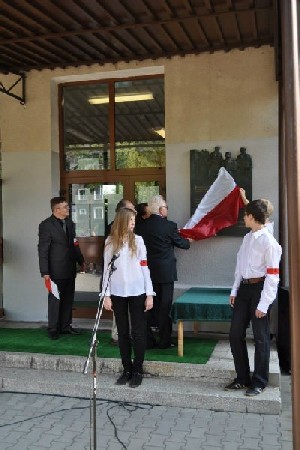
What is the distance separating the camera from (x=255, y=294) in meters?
4.62

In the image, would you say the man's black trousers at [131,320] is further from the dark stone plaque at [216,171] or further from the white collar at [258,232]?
the dark stone plaque at [216,171]

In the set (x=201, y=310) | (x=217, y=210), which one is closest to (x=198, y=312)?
(x=201, y=310)

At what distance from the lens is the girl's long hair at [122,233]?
4.82 meters

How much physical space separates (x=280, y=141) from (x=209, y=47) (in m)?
1.55

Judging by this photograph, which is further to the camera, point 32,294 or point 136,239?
point 32,294

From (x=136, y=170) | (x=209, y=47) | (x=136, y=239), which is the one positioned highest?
(x=209, y=47)

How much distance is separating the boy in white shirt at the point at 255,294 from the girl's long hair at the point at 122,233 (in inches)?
41.0

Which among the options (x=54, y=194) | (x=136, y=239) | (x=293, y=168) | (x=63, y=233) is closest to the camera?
(x=293, y=168)

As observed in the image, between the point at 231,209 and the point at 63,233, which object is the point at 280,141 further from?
the point at 63,233

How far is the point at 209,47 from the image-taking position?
668cm

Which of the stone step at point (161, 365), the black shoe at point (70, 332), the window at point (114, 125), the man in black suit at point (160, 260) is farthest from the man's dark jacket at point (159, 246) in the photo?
the window at point (114, 125)

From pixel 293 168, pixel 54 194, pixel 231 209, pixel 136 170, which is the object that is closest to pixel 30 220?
pixel 54 194

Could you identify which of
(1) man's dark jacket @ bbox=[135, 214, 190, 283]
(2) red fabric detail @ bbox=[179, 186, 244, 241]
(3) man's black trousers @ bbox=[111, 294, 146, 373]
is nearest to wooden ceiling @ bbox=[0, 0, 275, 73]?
(2) red fabric detail @ bbox=[179, 186, 244, 241]

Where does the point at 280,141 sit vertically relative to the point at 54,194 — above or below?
above
